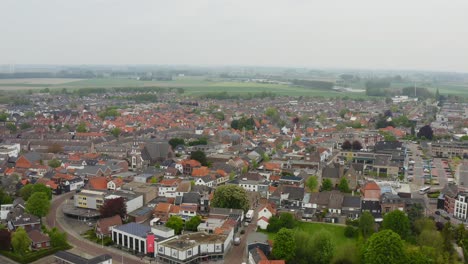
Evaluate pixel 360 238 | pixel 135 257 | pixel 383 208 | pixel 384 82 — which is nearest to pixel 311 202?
pixel 383 208

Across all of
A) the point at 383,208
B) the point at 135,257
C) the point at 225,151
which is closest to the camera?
the point at 135,257

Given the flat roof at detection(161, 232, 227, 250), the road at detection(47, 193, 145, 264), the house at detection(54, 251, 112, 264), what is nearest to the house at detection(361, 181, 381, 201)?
the flat roof at detection(161, 232, 227, 250)

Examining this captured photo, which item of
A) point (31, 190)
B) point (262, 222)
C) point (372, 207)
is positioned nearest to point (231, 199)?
point (262, 222)

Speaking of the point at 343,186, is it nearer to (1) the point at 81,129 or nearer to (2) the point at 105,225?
(2) the point at 105,225

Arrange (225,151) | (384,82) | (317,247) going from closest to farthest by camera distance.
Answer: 1. (317,247)
2. (225,151)
3. (384,82)

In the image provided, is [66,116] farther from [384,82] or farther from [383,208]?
[384,82]

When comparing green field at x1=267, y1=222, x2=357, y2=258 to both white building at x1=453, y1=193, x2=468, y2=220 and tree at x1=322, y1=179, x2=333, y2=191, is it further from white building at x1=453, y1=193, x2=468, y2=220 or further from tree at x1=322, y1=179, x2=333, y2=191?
white building at x1=453, y1=193, x2=468, y2=220
